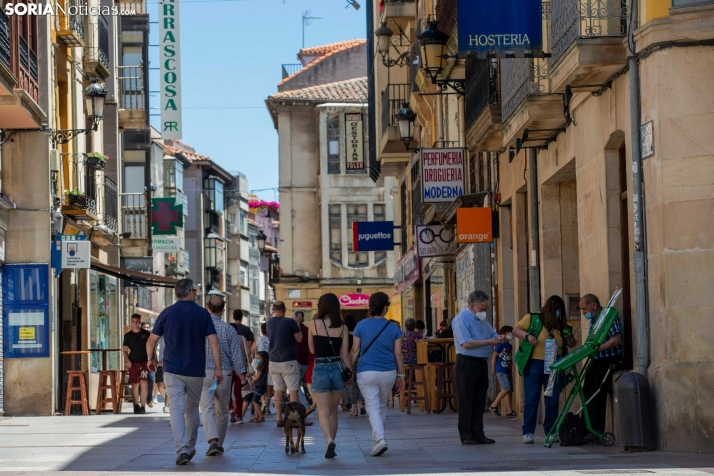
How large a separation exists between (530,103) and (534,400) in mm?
3934

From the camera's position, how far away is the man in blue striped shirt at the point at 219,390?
1416 cm

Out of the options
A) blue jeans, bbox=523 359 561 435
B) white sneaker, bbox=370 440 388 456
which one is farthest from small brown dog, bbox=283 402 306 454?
blue jeans, bbox=523 359 561 435

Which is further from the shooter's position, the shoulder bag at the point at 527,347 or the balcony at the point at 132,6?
the balcony at the point at 132,6

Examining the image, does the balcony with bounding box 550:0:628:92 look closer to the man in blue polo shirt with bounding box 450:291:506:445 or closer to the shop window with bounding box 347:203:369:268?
the man in blue polo shirt with bounding box 450:291:506:445

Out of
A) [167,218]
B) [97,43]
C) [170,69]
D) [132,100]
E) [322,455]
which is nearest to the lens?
[322,455]

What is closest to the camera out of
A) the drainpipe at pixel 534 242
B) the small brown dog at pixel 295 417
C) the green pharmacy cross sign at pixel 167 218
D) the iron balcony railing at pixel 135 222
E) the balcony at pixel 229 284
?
the small brown dog at pixel 295 417

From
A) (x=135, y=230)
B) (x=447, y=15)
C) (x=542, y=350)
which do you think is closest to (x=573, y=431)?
(x=542, y=350)

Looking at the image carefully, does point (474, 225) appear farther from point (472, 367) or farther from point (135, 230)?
point (135, 230)

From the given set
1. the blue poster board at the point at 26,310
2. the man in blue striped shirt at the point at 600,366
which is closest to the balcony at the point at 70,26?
the blue poster board at the point at 26,310

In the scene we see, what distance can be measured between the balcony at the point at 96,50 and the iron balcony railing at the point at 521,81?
1544 centimetres

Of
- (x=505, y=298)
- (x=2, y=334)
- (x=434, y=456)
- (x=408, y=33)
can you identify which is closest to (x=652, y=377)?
(x=434, y=456)

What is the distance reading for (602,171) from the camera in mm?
15680

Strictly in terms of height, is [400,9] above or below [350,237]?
above

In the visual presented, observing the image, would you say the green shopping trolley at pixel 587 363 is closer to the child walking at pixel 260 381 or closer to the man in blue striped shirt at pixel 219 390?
the man in blue striped shirt at pixel 219 390
